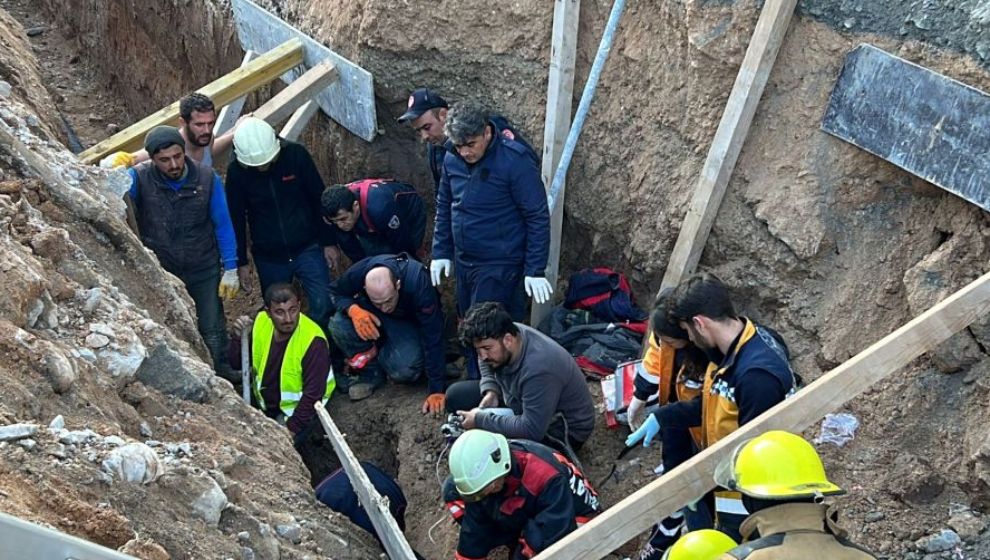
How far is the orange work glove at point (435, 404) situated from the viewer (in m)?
6.85

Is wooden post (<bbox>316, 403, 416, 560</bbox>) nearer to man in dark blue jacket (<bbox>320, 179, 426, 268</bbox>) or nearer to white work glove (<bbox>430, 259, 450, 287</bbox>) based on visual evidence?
white work glove (<bbox>430, 259, 450, 287</bbox>)

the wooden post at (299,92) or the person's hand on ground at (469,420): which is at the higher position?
the wooden post at (299,92)

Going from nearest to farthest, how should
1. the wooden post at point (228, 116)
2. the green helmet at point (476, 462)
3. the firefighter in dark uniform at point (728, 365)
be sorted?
the firefighter in dark uniform at point (728, 365), the green helmet at point (476, 462), the wooden post at point (228, 116)

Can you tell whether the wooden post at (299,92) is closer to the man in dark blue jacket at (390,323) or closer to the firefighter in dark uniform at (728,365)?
the man in dark blue jacket at (390,323)

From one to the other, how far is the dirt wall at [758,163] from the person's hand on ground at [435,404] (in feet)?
4.91

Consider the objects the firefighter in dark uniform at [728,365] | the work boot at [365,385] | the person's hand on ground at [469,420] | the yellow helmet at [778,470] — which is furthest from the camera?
A: the work boot at [365,385]

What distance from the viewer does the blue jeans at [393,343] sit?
712 cm

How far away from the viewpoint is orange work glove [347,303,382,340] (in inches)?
275

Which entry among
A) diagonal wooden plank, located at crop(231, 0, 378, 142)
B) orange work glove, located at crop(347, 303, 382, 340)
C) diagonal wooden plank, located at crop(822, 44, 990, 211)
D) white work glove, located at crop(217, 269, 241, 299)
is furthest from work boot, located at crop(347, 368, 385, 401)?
diagonal wooden plank, located at crop(822, 44, 990, 211)

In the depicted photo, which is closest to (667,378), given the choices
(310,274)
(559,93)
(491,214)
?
(491,214)

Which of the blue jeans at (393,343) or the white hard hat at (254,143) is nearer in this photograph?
the white hard hat at (254,143)

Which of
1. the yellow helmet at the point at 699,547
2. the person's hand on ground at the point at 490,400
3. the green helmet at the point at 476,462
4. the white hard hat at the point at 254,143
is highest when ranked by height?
the yellow helmet at the point at 699,547

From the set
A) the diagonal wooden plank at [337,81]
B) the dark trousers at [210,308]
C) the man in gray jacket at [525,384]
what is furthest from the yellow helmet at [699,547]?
the diagonal wooden plank at [337,81]

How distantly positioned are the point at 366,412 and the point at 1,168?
119 inches
